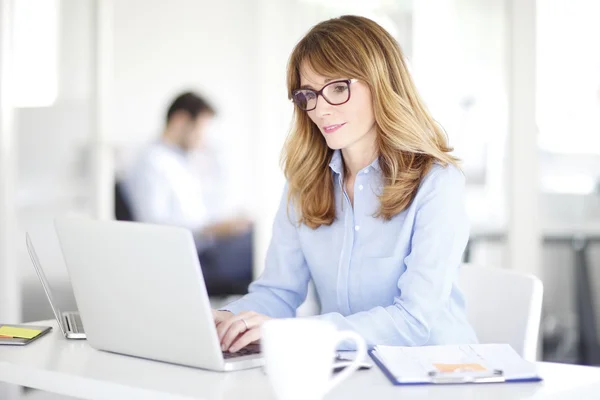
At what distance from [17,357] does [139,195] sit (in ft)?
9.00

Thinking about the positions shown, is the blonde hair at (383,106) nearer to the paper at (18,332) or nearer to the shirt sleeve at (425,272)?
the shirt sleeve at (425,272)

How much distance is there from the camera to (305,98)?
1906 millimetres

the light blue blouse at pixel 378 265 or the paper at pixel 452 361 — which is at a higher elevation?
the light blue blouse at pixel 378 265

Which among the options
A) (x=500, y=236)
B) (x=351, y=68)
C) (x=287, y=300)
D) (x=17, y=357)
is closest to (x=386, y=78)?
(x=351, y=68)

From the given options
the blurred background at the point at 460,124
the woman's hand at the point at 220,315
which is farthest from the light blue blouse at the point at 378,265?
the blurred background at the point at 460,124

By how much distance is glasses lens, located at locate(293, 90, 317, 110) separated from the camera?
1889 mm

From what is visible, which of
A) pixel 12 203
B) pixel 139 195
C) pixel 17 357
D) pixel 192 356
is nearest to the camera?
pixel 192 356

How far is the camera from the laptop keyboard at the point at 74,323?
1.59 metres

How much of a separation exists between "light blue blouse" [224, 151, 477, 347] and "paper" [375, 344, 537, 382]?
0.71ft

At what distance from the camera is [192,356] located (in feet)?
4.24

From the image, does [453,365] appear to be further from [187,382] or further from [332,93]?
[332,93]

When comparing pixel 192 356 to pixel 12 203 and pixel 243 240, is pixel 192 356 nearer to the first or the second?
pixel 12 203

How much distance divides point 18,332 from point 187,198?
286 centimetres

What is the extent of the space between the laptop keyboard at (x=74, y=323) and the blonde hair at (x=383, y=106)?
56 centimetres
